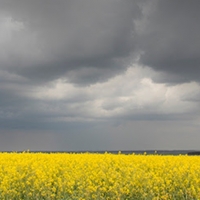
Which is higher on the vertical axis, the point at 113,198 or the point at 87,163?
the point at 87,163

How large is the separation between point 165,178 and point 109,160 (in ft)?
11.0

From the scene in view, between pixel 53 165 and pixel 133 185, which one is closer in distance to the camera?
pixel 133 185

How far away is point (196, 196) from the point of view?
11211mm

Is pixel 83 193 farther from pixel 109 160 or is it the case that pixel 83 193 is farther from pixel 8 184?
pixel 109 160

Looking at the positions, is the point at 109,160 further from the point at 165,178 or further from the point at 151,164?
the point at 165,178

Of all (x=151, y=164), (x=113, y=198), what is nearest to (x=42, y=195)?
(x=113, y=198)

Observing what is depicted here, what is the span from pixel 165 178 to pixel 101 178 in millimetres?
2031

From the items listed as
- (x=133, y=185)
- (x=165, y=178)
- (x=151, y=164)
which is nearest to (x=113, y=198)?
(x=133, y=185)

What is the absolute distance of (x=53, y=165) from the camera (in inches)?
551

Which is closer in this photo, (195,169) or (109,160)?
(195,169)

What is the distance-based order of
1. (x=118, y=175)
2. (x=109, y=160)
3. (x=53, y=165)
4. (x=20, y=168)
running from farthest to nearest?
1. (x=109, y=160)
2. (x=53, y=165)
3. (x=20, y=168)
4. (x=118, y=175)

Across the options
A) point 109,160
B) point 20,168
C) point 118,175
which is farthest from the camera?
point 109,160

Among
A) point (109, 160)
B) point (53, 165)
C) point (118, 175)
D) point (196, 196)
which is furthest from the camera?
point (109, 160)

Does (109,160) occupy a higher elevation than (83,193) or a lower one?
higher
